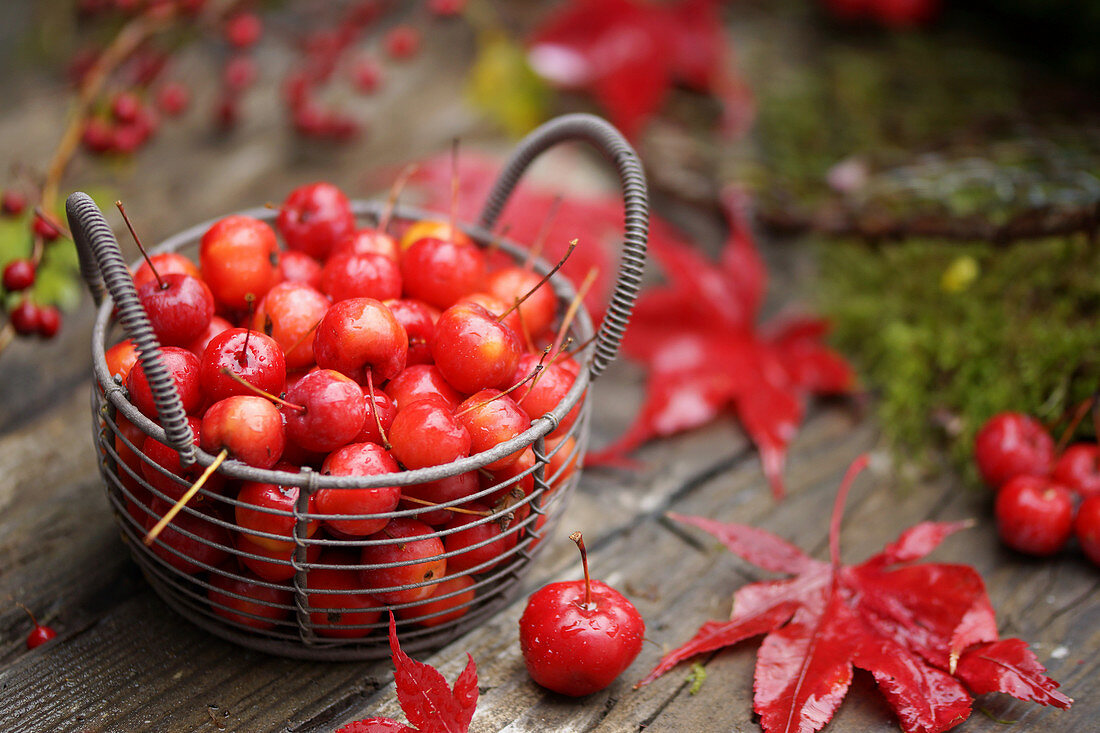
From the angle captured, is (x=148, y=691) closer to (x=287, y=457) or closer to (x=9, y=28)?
(x=287, y=457)

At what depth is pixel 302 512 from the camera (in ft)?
2.67

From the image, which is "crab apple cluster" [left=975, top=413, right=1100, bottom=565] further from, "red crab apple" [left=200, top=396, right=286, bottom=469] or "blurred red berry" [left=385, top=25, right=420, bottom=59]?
"blurred red berry" [left=385, top=25, right=420, bottom=59]

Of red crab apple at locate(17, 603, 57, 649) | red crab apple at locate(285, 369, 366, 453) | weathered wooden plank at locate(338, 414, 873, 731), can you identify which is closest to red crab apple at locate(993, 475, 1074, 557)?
weathered wooden plank at locate(338, 414, 873, 731)

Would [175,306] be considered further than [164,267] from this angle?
No

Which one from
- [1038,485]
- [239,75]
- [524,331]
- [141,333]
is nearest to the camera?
[141,333]

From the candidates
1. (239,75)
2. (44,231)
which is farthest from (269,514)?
(239,75)

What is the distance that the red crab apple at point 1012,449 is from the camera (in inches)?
49.6

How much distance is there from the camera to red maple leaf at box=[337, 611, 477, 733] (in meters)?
0.85

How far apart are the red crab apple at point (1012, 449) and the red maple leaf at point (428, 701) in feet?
2.92

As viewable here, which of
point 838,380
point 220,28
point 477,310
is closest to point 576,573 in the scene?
point 477,310

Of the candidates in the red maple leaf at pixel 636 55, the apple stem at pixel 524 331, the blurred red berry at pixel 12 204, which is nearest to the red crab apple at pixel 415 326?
the apple stem at pixel 524 331

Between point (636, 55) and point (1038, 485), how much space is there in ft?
4.25

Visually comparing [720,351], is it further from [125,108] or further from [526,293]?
[125,108]

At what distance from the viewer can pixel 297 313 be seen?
3.24 feet
